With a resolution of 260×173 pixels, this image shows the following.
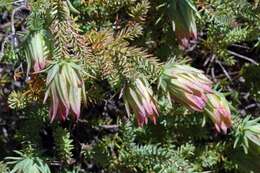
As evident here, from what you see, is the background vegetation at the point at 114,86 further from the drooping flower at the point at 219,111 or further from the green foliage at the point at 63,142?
the drooping flower at the point at 219,111

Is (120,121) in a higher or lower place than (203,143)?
higher

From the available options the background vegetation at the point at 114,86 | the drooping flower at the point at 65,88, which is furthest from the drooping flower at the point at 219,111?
the drooping flower at the point at 65,88

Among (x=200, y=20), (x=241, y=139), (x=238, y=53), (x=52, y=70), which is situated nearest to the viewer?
(x=52, y=70)

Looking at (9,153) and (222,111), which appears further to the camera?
(9,153)

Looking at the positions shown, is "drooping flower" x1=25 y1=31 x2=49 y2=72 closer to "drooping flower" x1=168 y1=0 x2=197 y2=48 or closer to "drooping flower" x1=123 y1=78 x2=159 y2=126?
"drooping flower" x1=123 y1=78 x2=159 y2=126

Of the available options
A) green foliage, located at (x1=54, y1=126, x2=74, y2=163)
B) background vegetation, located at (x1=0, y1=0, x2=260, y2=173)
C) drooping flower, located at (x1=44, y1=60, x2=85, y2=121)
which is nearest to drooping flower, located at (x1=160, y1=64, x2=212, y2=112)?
background vegetation, located at (x1=0, y1=0, x2=260, y2=173)

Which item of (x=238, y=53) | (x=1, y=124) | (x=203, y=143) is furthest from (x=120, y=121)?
(x=238, y=53)

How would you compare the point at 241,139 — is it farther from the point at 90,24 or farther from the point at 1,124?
the point at 1,124
